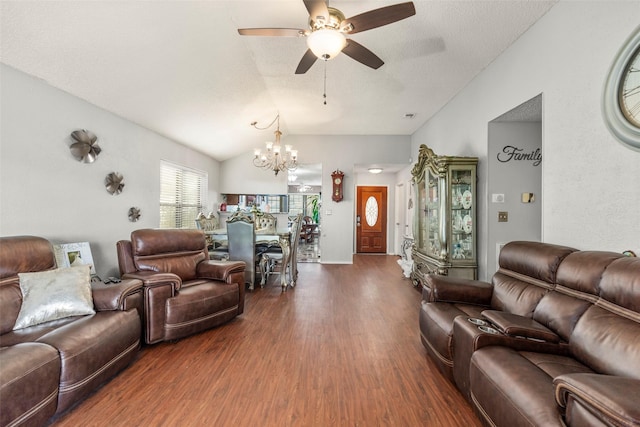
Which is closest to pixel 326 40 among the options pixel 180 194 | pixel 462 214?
pixel 462 214

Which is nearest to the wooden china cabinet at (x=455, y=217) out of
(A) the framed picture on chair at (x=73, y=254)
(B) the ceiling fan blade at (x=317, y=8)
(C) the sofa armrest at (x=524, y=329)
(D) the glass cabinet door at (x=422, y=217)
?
(D) the glass cabinet door at (x=422, y=217)

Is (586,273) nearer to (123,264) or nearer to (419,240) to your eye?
(419,240)

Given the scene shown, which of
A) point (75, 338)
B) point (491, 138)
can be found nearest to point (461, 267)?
point (491, 138)

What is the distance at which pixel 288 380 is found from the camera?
6.61 ft

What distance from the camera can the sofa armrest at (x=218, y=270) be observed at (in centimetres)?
303

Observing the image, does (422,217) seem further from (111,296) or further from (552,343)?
(111,296)

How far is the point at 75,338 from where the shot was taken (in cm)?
167

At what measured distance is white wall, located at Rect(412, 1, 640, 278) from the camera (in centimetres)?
179

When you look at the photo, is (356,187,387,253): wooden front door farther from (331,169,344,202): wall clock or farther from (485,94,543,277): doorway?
(485,94,543,277): doorway

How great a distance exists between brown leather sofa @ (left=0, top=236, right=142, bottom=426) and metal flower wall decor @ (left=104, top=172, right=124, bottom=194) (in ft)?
5.04

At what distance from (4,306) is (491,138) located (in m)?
4.67

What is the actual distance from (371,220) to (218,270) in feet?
19.5

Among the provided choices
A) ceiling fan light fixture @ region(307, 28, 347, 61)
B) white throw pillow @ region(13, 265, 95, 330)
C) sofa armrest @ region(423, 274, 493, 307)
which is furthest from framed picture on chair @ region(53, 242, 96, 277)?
sofa armrest @ region(423, 274, 493, 307)

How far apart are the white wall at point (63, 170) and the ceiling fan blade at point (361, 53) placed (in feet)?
9.79
